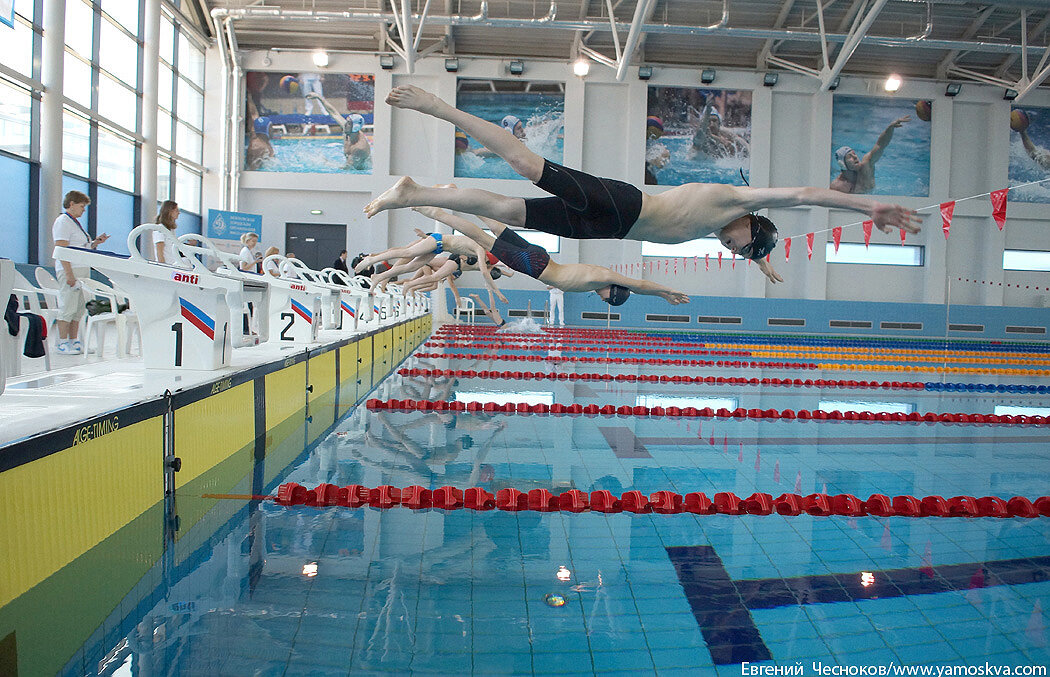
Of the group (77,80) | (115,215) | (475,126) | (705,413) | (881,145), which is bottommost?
(705,413)

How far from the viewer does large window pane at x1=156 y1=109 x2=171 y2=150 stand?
51.0 feet

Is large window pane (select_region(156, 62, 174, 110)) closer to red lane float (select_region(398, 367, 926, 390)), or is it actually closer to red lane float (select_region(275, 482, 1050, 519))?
red lane float (select_region(398, 367, 926, 390))

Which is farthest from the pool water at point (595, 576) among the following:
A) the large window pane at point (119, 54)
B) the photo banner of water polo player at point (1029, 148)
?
the photo banner of water polo player at point (1029, 148)

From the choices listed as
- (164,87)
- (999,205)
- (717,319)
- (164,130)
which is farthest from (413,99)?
(717,319)

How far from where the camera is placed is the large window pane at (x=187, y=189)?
1700cm

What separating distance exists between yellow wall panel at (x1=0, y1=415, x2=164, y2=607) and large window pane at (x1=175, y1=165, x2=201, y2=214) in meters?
15.3

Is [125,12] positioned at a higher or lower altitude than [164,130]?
higher

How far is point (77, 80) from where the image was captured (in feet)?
39.9

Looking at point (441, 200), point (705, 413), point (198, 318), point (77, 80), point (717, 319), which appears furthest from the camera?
point (717, 319)

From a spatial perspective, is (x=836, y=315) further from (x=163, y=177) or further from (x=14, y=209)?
(x=14, y=209)

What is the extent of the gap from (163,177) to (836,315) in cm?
1647

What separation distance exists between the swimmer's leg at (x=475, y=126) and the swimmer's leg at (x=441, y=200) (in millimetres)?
194

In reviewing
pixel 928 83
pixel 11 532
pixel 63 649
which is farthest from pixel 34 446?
pixel 928 83

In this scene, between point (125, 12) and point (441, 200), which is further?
point (125, 12)
